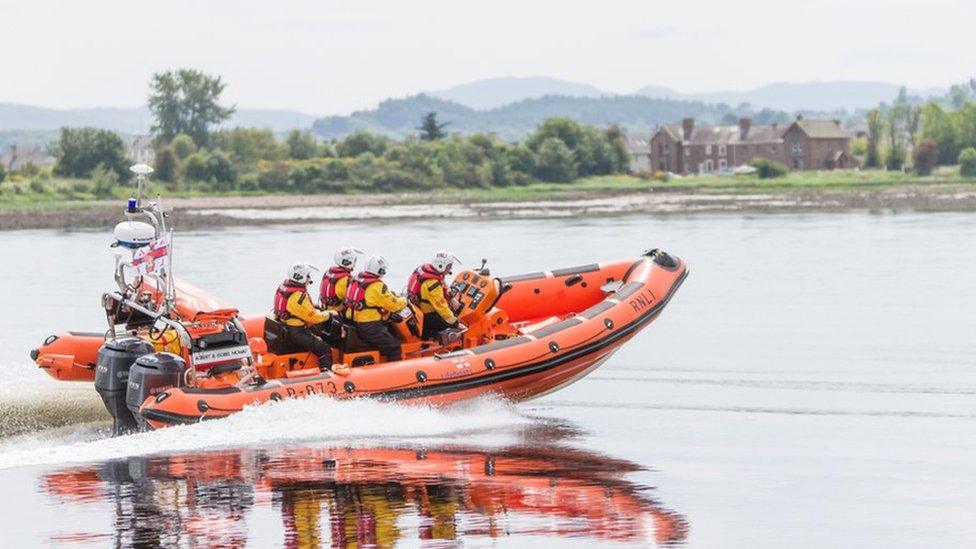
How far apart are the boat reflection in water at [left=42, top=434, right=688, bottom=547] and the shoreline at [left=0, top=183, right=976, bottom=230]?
30340 mm

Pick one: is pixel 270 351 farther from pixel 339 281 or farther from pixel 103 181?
pixel 103 181

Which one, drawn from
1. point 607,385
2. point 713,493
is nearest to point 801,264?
point 607,385

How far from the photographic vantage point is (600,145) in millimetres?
66688

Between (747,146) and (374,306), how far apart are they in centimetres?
7500

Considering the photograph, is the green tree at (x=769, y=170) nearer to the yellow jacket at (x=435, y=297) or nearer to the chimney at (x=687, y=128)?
the chimney at (x=687, y=128)

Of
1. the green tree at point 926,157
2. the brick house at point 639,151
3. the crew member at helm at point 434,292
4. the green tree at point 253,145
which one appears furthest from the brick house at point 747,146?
the crew member at helm at point 434,292

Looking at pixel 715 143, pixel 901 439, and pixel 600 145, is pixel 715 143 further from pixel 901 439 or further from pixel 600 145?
pixel 901 439

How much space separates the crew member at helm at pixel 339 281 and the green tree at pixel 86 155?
43680 millimetres

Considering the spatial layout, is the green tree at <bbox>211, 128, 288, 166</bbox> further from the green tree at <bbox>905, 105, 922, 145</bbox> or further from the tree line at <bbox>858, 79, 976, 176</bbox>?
the green tree at <bbox>905, 105, 922, 145</bbox>

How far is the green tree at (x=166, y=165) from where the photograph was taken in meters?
56.1

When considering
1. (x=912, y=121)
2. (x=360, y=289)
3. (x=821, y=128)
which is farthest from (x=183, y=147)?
(x=360, y=289)

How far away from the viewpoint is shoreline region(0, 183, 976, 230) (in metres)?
43.6

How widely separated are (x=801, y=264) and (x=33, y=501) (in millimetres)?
17405

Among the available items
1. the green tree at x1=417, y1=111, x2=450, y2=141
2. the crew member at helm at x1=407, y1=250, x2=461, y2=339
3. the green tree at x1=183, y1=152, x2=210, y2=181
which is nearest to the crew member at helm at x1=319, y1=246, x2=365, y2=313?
the crew member at helm at x1=407, y1=250, x2=461, y2=339
